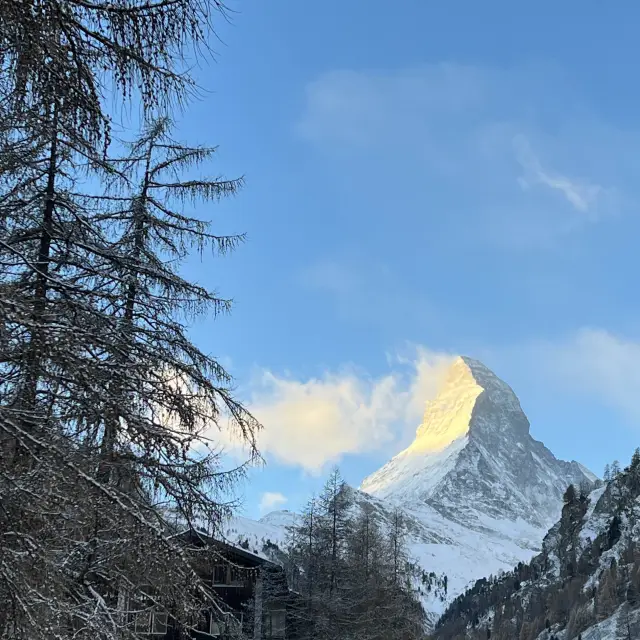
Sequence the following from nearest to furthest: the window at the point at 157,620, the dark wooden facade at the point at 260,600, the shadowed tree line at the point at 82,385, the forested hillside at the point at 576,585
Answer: the shadowed tree line at the point at 82,385 → the window at the point at 157,620 → the dark wooden facade at the point at 260,600 → the forested hillside at the point at 576,585

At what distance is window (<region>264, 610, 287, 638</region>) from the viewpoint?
27.0 meters

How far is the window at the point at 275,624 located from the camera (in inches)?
1064

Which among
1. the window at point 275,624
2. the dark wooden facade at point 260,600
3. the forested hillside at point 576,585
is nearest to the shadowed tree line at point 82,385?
the dark wooden facade at point 260,600

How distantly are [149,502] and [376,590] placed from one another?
2229cm

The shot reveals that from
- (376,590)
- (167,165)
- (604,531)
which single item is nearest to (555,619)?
(604,531)

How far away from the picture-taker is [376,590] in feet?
87.4

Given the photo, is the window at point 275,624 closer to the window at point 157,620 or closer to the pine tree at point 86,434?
the window at point 157,620

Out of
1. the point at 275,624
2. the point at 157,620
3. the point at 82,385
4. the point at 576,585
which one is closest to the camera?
the point at 82,385

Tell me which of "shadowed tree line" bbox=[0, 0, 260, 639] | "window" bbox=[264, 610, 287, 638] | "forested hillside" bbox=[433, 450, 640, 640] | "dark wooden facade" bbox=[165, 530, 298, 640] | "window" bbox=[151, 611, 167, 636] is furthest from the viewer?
"forested hillside" bbox=[433, 450, 640, 640]

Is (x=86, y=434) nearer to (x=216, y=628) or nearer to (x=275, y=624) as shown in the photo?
(x=216, y=628)

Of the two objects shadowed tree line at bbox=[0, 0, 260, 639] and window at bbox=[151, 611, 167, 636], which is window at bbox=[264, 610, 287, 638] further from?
shadowed tree line at bbox=[0, 0, 260, 639]

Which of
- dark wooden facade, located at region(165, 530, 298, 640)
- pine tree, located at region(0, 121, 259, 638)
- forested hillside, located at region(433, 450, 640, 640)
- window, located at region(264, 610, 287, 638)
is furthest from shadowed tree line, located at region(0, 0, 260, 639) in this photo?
forested hillside, located at region(433, 450, 640, 640)

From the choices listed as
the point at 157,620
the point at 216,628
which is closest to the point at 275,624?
the point at 216,628

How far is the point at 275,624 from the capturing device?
90.9 feet
